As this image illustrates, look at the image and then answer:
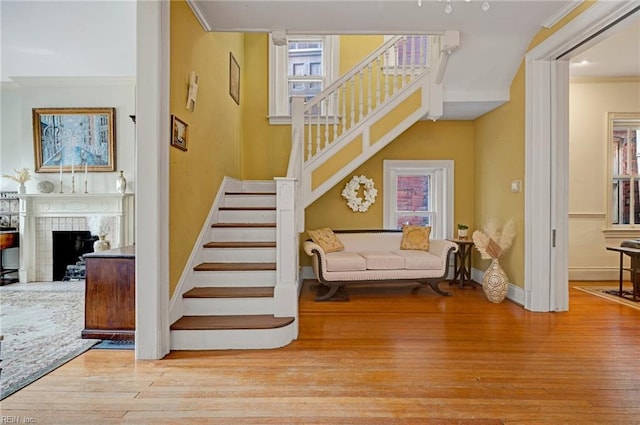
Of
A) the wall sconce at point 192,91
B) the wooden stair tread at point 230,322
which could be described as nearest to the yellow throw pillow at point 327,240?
the wooden stair tread at point 230,322

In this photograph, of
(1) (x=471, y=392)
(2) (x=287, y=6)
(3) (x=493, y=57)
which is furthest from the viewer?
(3) (x=493, y=57)

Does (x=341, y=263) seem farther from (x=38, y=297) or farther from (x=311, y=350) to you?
(x=38, y=297)

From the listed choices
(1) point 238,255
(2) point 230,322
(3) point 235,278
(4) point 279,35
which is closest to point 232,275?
(3) point 235,278

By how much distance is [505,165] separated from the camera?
4766mm

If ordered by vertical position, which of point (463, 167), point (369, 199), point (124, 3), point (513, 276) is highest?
point (124, 3)

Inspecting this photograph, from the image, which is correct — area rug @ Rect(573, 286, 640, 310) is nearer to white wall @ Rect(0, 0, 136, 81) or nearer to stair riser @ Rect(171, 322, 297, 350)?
stair riser @ Rect(171, 322, 297, 350)

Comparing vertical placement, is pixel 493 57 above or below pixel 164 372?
above

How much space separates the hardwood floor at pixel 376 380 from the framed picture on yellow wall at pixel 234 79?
131 inches

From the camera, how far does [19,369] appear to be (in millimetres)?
2555

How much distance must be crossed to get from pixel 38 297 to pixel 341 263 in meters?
3.81

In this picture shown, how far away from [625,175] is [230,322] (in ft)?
21.0

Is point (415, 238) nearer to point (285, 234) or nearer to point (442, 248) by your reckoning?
point (442, 248)

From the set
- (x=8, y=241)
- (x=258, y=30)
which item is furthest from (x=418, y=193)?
(x=8, y=241)

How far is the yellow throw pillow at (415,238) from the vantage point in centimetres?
511
